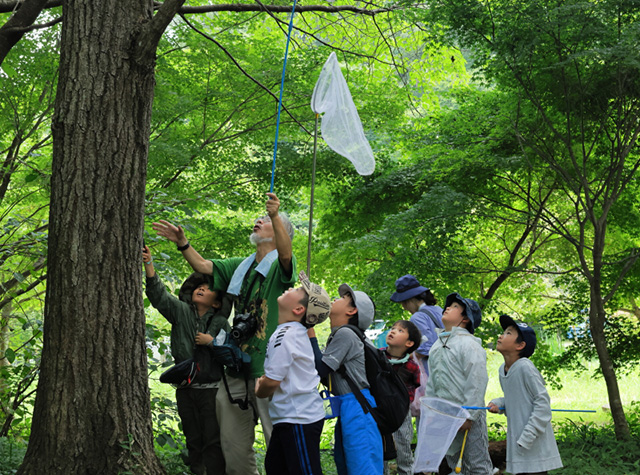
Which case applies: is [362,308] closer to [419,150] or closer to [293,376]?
[293,376]

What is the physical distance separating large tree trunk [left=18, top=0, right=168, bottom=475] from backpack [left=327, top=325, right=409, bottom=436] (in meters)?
1.09

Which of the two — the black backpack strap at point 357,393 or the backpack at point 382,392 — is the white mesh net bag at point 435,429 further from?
the black backpack strap at point 357,393

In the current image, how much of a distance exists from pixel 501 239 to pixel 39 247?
7022 millimetres

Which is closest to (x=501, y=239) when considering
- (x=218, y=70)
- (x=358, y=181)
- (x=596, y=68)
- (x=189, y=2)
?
(x=358, y=181)

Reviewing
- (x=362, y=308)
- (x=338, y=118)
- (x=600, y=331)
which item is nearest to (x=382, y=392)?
(x=362, y=308)

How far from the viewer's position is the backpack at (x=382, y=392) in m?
3.20

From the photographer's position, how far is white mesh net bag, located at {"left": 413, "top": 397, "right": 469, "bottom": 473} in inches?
138

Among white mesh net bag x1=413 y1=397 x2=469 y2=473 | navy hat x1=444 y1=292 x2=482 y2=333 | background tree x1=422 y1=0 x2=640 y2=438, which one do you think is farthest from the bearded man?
background tree x1=422 y1=0 x2=640 y2=438

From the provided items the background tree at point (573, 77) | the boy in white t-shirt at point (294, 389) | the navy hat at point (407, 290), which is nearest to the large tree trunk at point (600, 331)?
the background tree at point (573, 77)

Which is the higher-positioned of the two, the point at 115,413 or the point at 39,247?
the point at 39,247

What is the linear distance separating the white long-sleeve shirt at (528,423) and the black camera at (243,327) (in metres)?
1.83

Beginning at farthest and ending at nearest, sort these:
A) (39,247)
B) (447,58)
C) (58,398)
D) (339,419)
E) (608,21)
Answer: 1. (447,58)
2. (608,21)
3. (39,247)
4. (339,419)
5. (58,398)

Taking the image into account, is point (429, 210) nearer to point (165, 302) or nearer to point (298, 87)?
point (298, 87)

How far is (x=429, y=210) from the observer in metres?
7.34
